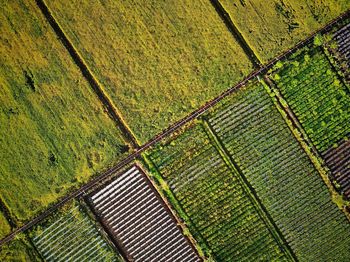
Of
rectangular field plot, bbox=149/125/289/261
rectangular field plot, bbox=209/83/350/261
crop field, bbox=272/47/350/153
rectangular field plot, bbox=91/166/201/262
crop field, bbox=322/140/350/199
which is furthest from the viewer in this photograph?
crop field, bbox=322/140/350/199

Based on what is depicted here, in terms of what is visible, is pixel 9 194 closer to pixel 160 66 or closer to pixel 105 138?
pixel 105 138

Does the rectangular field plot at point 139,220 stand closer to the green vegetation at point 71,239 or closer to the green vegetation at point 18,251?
the green vegetation at point 71,239

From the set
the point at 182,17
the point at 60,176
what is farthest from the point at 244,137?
the point at 60,176

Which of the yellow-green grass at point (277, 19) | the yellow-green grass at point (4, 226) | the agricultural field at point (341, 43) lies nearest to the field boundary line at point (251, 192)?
the yellow-green grass at point (277, 19)

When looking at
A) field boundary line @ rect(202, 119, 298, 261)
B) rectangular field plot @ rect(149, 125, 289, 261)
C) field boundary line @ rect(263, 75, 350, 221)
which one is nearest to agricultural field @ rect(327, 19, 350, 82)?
field boundary line @ rect(263, 75, 350, 221)

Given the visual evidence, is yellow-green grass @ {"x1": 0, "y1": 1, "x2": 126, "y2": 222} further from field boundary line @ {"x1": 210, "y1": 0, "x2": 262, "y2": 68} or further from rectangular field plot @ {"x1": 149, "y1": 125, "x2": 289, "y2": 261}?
field boundary line @ {"x1": 210, "y1": 0, "x2": 262, "y2": 68}
